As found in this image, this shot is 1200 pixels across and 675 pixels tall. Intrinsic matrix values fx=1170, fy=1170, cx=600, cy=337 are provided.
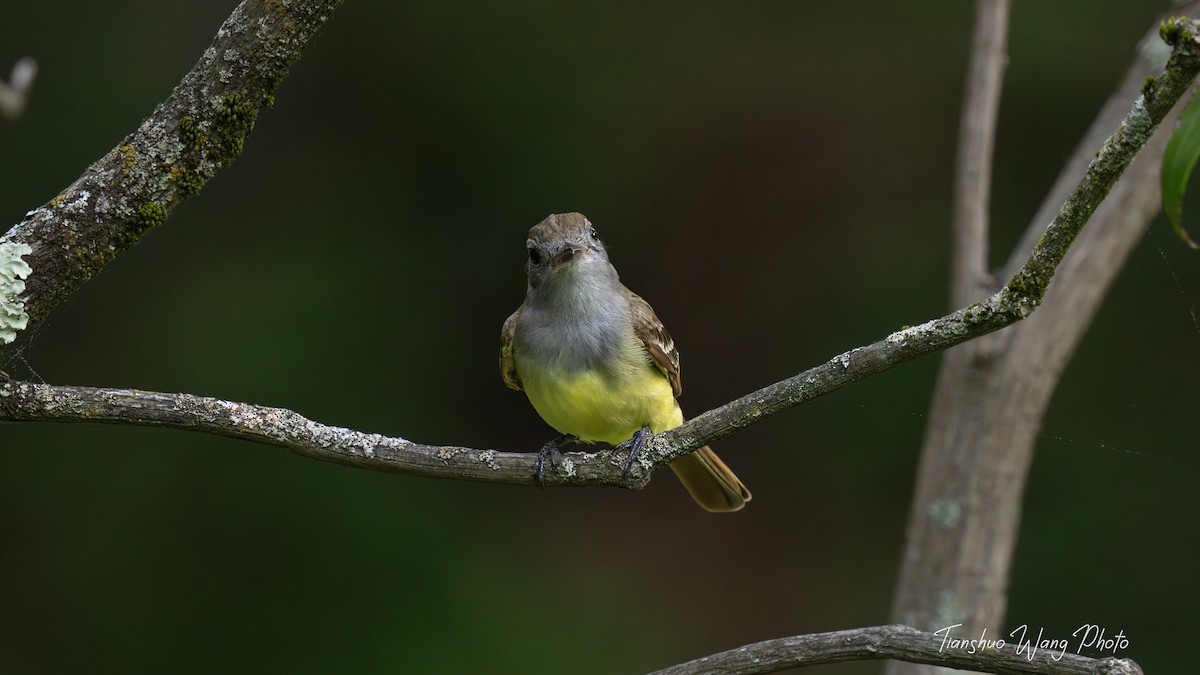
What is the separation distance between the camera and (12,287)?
232 centimetres

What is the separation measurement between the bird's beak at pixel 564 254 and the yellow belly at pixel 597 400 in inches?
13.1

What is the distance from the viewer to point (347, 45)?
6242 millimetres

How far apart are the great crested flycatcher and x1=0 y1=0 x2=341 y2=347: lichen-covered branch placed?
4.47ft

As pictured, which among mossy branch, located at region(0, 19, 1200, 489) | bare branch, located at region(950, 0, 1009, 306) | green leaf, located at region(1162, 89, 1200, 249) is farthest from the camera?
bare branch, located at region(950, 0, 1009, 306)

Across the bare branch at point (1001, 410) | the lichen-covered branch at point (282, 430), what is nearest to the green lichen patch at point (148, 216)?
the lichen-covered branch at point (282, 430)

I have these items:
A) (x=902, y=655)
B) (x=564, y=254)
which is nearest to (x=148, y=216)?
(x=564, y=254)

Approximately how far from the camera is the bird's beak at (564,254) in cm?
354

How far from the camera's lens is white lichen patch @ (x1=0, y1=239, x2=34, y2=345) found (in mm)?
2311

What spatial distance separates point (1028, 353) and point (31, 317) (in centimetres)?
336

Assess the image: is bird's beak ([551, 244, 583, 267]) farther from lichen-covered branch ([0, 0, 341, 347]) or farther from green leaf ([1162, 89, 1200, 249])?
green leaf ([1162, 89, 1200, 249])

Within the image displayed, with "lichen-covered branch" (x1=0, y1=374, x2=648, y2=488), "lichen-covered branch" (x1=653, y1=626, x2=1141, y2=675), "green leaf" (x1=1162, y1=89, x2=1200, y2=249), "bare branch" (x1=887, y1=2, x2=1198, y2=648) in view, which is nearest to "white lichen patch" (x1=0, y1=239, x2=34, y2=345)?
"lichen-covered branch" (x1=0, y1=374, x2=648, y2=488)

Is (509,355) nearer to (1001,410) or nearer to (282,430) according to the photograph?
(282,430)

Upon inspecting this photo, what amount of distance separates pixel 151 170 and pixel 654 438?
118 centimetres

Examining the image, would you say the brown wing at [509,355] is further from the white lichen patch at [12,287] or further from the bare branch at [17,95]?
the bare branch at [17,95]
